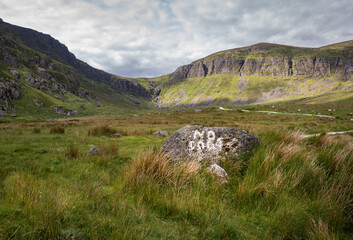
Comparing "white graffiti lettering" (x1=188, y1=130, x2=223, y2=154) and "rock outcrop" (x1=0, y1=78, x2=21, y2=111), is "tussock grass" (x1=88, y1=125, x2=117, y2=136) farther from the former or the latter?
"rock outcrop" (x1=0, y1=78, x2=21, y2=111)

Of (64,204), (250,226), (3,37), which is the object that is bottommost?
(250,226)

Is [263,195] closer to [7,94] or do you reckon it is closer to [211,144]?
[211,144]

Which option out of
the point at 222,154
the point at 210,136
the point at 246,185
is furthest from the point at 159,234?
the point at 210,136

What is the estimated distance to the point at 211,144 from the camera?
5762 millimetres

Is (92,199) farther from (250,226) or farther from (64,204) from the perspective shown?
(250,226)

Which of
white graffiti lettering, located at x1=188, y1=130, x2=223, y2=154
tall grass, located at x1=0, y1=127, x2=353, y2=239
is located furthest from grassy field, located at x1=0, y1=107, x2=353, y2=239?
white graffiti lettering, located at x1=188, y1=130, x2=223, y2=154

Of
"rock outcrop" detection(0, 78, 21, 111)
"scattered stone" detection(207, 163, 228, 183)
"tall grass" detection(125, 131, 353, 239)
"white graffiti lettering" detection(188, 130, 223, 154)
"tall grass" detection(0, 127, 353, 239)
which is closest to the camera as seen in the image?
"tall grass" detection(0, 127, 353, 239)

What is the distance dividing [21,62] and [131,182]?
185106mm

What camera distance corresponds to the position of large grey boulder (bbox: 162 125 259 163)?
551cm

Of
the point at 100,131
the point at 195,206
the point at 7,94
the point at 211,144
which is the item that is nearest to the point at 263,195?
the point at 195,206

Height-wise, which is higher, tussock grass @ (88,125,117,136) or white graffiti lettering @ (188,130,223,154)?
white graffiti lettering @ (188,130,223,154)

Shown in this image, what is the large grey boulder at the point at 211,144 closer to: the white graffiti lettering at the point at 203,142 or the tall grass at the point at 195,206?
the white graffiti lettering at the point at 203,142

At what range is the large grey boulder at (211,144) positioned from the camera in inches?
217

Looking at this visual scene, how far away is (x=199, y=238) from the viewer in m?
2.60
